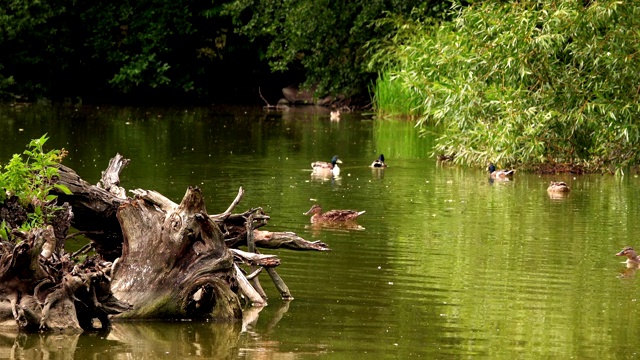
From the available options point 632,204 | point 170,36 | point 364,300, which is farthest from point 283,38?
point 364,300

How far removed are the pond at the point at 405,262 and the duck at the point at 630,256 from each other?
0.32ft

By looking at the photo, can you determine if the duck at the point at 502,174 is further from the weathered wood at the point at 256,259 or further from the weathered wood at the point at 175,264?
the weathered wood at the point at 175,264

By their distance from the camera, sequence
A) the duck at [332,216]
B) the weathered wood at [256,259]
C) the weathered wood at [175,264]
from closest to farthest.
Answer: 1. the weathered wood at [175,264]
2. the weathered wood at [256,259]
3. the duck at [332,216]

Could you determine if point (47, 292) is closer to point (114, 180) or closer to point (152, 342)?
point (152, 342)

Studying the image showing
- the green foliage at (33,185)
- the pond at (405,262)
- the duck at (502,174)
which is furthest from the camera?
the duck at (502,174)

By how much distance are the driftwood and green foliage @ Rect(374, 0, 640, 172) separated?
10.6 metres

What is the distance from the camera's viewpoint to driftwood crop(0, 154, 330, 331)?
9.99 m

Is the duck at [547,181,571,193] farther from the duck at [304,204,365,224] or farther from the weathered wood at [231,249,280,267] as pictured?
the weathered wood at [231,249,280,267]

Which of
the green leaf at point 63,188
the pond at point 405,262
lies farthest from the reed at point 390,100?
the green leaf at point 63,188

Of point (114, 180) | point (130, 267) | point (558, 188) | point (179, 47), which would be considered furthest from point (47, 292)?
point (179, 47)

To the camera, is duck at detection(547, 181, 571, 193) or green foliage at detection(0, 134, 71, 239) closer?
green foliage at detection(0, 134, 71, 239)

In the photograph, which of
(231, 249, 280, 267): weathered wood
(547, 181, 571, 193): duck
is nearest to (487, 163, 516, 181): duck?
(547, 181, 571, 193): duck

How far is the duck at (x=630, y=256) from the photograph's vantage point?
1356cm

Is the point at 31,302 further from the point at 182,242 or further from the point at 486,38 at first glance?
the point at 486,38
